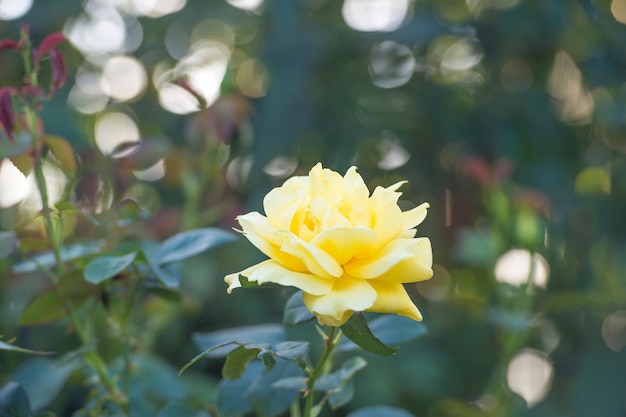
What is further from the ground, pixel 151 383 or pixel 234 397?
pixel 234 397

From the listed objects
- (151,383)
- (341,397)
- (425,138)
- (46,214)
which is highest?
(46,214)

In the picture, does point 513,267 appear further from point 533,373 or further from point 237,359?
point 237,359

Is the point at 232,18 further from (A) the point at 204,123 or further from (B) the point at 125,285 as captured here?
(B) the point at 125,285

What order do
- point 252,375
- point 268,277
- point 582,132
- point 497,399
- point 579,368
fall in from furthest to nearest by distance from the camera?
point 582,132
point 579,368
point 497,399
point 252,375
point 268,277

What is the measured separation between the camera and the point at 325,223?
13.0 inches

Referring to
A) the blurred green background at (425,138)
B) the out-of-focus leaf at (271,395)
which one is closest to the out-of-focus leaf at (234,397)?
the out-of-focus leaf at (271,395)

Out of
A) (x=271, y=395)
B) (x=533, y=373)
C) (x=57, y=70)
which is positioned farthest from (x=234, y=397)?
(x=533, y=373)

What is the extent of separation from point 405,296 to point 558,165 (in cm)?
87

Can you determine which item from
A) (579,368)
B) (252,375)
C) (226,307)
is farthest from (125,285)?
(579,368)

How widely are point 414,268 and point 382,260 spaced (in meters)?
0.02

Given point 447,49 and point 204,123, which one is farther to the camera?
point 447,49

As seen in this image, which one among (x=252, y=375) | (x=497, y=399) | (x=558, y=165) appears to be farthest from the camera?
(x=558, y=165)

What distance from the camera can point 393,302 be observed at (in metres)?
0.32

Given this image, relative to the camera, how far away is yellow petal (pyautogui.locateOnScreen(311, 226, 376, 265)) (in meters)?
0.31
